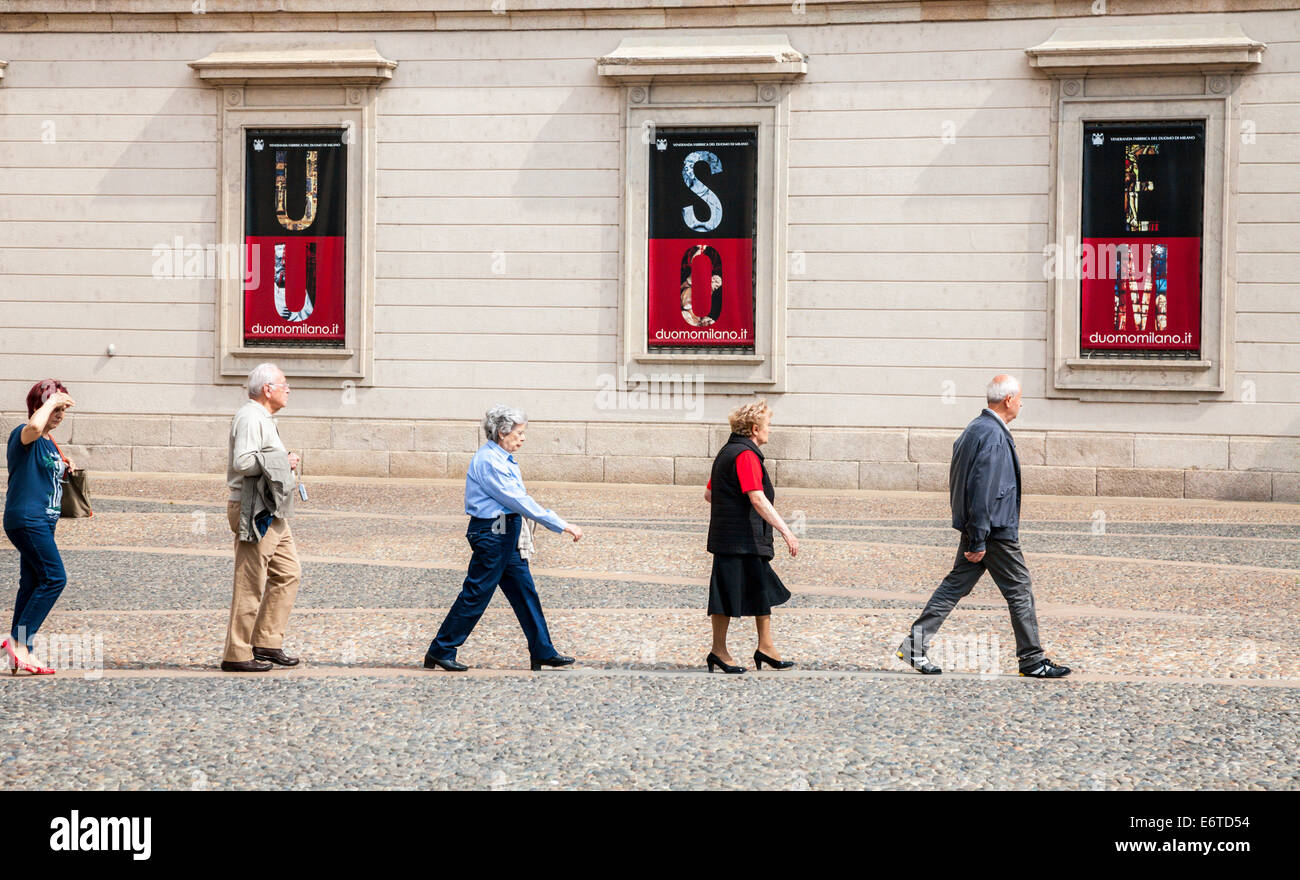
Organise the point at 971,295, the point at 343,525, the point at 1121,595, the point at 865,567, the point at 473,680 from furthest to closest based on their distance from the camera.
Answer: the point at 971,295, the point at 343,525, the point at 865,567, the point at 1121,595, the point at 473,680

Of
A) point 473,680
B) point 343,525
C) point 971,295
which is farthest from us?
point 971,295

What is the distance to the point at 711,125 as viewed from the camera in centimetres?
1936

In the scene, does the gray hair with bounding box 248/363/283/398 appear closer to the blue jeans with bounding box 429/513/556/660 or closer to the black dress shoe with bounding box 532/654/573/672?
the blue jeans with bounding box 429/513/556/660

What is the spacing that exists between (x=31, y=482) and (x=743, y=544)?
3664 millimetres

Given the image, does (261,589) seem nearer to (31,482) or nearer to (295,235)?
(31,482)

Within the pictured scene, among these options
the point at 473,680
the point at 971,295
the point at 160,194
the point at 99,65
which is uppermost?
the point at 99,65

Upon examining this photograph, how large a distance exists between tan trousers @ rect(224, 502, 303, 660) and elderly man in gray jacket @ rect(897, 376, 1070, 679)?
327cm

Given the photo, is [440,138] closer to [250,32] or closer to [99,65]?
[250,32]

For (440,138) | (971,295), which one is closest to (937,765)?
(971,295)

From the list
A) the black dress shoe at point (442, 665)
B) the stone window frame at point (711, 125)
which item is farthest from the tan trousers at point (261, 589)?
the stone window frame at point (711, 125)

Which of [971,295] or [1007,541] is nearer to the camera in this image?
[1007,541]

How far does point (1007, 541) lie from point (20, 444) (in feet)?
16.7

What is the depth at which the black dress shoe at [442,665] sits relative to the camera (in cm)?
780

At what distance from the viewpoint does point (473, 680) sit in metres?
7.56
